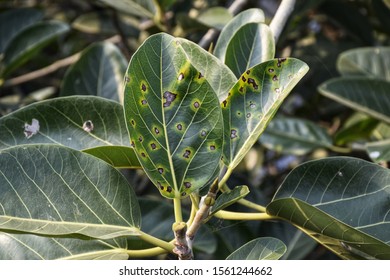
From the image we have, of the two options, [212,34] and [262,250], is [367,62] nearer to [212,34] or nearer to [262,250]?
[212,34]

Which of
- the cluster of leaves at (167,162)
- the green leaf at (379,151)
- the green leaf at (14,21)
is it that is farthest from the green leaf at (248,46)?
the green leaf at (14,21)

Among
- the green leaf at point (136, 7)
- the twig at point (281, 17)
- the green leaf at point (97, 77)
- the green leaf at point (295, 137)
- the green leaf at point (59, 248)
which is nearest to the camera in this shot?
the green leaf at point (59, 248)

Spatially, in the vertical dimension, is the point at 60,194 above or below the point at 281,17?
below

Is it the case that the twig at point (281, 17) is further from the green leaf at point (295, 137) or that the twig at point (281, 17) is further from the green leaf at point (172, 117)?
the green leaf at point (295, 137)

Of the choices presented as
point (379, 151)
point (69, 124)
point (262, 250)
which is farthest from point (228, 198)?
point (379, 151)

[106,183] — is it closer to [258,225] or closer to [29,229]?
[29,229]

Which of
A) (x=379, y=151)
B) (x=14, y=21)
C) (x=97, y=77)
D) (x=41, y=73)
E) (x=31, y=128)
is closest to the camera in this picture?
(x=31, y=128)
